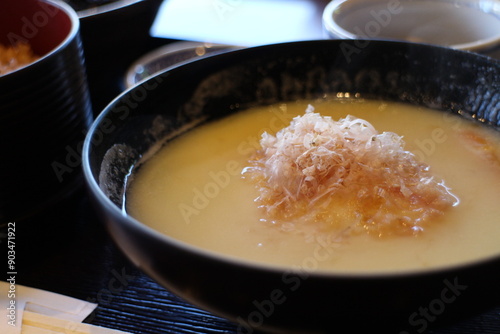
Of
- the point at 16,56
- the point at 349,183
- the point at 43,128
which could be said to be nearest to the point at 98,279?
the point at 43,128

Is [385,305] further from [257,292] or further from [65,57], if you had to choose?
[65,57]

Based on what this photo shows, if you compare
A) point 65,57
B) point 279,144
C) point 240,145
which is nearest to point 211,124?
point 240,145

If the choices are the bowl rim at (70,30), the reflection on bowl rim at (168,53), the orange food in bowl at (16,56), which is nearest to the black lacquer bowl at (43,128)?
the bowl rim at (70,30)

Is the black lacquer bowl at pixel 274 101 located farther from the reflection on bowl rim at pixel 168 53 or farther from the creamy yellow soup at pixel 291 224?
the reflection on bowl rim at pixel 168 53

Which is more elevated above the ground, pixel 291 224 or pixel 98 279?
pixel 291 224

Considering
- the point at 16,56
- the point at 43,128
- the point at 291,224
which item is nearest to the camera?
the point at 291,224

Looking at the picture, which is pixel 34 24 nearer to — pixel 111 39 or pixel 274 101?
pixel 111 39

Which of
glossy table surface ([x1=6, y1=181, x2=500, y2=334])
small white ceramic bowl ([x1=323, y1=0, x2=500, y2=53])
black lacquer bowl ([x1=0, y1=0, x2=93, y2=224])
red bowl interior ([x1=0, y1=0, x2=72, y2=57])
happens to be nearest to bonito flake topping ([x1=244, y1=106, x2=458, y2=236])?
glossy table surface ([x1=6, y1=181, x2=500, y2=334])
